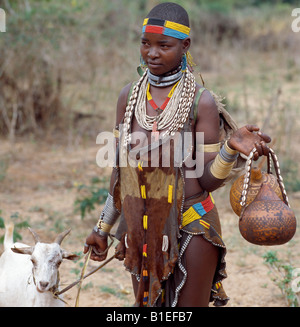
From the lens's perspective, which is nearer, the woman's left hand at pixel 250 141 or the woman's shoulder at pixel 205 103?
the woman's left hand at pixel 250 141

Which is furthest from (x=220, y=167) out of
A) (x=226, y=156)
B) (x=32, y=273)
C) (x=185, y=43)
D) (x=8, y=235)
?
(x=8, y=235)

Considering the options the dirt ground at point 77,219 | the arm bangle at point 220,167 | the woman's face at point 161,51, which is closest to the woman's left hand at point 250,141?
the arm bangle at point 220,167

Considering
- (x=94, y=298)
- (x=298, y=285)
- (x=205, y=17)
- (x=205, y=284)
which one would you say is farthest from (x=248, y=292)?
Answer: (x=205, y=17)

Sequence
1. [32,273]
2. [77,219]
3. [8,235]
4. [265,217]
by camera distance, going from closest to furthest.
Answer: [265,217] → [32,273] → [8,235] → [77,219]

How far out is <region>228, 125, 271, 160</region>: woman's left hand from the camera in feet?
7.80

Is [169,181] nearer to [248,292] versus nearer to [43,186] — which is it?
[248,292]

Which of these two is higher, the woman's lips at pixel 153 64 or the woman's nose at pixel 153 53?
the woman's nose at pixel 153 53

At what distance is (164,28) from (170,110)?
396mm

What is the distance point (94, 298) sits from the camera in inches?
180

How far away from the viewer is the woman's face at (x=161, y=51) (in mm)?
2586

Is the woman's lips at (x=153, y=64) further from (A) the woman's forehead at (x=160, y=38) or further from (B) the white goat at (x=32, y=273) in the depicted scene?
(B) the white goat at (x=32, y=273)

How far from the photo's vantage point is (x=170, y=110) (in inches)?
104

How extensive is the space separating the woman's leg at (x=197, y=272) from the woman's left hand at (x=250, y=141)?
534 mm

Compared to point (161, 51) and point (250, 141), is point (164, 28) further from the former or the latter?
point (250, 141)
